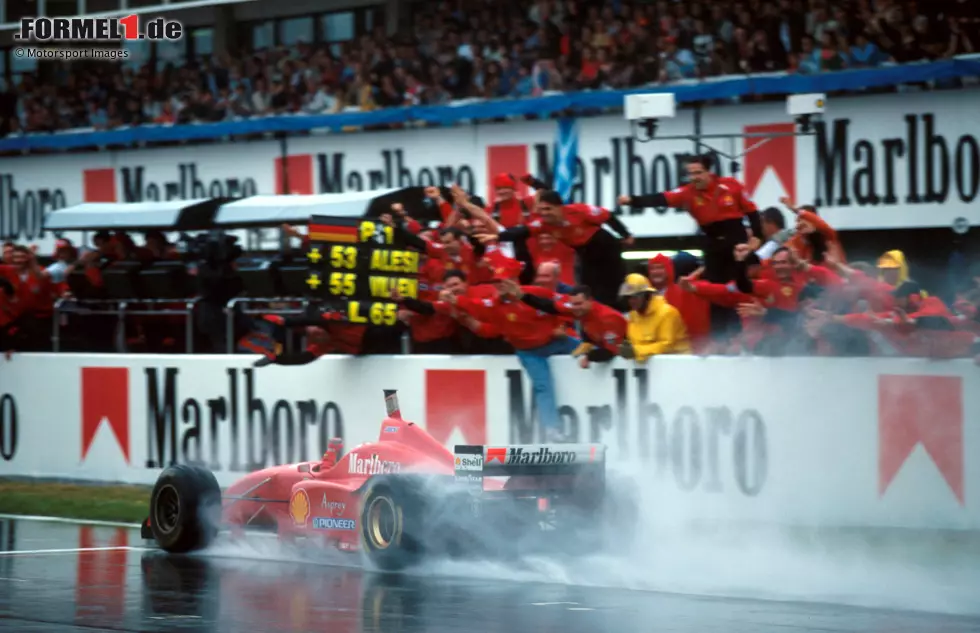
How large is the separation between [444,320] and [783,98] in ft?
15.7

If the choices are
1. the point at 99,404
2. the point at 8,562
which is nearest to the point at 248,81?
the point at 99,404

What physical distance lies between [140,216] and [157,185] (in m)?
5.49

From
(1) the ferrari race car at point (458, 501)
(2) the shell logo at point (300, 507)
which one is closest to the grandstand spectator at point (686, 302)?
(1) the ferrari race car at point (458, 501)

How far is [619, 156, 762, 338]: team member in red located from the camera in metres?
14.7

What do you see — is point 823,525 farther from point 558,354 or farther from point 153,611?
point 153,611

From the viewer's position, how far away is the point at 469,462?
11375mm

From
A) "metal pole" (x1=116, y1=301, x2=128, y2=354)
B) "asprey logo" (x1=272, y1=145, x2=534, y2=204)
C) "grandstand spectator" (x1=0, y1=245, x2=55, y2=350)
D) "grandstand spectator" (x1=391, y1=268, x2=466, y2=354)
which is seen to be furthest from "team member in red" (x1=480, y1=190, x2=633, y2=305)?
"grandstand spectator" (x1=0, y1=245, x2=55, y2=350)

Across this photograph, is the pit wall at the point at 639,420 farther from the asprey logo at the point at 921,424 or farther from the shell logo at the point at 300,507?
the shell logo at the point at 300,507

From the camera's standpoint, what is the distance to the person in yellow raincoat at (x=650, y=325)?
47.4ft

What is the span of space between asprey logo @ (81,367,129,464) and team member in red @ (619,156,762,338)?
21.2ft

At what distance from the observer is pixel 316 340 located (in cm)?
1700

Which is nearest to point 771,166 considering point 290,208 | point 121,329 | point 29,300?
point 290,208

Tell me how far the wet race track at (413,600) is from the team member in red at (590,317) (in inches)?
122

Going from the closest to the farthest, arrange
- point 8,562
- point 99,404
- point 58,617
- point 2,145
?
point 58,617, point 8,562, point 99,404, point 2,145
